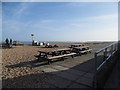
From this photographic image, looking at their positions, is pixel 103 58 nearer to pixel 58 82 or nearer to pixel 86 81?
pixel 86 81

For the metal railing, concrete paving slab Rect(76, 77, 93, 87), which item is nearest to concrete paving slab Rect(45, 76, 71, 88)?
concrete paving slab Rect(76, 77, 93, 87)

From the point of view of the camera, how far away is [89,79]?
4160 millimetres

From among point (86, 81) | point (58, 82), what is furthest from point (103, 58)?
point (58, 82)

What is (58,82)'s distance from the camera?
385 centimetres

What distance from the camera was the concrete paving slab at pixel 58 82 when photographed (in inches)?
143

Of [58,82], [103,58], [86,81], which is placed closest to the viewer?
[58,82]

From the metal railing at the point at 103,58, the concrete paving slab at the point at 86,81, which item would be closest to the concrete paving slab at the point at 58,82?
the concrete paving slab at the point at 86,81

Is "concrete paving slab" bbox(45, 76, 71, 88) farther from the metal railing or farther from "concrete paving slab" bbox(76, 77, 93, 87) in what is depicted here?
the metal railing

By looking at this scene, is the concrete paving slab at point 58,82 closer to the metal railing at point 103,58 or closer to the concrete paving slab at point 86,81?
the concrete paving slab at point 86,81

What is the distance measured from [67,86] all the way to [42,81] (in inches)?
35.9

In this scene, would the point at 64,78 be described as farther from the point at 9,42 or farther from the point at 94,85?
the point at 9,42

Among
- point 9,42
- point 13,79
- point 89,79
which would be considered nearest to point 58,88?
point 89,79

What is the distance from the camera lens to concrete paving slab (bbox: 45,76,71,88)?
11.9ft

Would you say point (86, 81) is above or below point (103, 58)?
below
